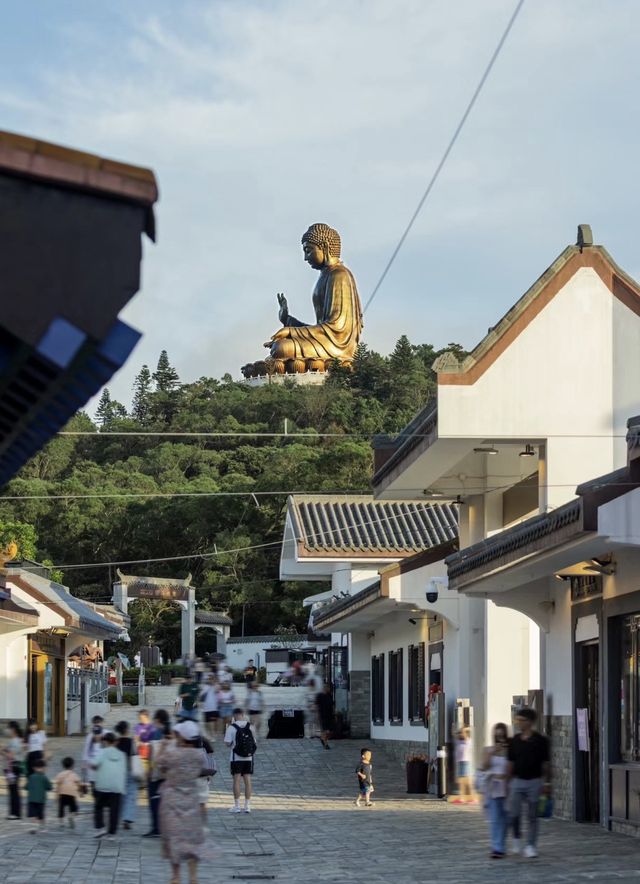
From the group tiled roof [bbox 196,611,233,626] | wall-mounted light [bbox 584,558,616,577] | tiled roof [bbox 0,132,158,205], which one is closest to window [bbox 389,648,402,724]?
wall-mounted light [bbox 584,558,616,577]

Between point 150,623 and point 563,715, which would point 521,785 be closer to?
point 563,715

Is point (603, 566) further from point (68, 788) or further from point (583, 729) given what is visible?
point (68, 788)

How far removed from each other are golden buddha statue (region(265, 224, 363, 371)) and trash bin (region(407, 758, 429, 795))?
237ft

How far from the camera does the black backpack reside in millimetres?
21250

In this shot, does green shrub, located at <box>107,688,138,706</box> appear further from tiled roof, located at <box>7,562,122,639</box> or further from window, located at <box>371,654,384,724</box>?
window, located at <box>371,654,384,724</box>

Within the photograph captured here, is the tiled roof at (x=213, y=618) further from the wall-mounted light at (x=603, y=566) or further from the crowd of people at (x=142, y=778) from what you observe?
the wall-mounted light at (x=603, y=566)

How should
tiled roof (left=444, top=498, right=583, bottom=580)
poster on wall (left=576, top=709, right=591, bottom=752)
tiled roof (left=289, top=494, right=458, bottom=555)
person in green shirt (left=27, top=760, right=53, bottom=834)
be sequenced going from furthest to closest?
tiled roof (left=289, top=494, right=458, bottom=555)
poster on wall (left=576, top=709, right=591, bottom=752)
person in green shirt (left=27, top=760, right=53, bottom=834)
tiled roof (left=444, top=498, right=583, bottom=580)

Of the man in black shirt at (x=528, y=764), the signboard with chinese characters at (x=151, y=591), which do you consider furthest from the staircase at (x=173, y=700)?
the man in black shirt at (x=528, y=764)

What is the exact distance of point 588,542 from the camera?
15914 millimetres

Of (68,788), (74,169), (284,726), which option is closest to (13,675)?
(284,726)

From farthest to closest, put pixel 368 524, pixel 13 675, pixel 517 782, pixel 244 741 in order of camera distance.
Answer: pixel 368 524 → pixel 13 675 → pixel 244 741 → pixel 517 782

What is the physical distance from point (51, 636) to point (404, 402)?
45305mm

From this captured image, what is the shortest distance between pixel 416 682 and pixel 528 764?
15.4m

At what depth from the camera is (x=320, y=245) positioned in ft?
314
